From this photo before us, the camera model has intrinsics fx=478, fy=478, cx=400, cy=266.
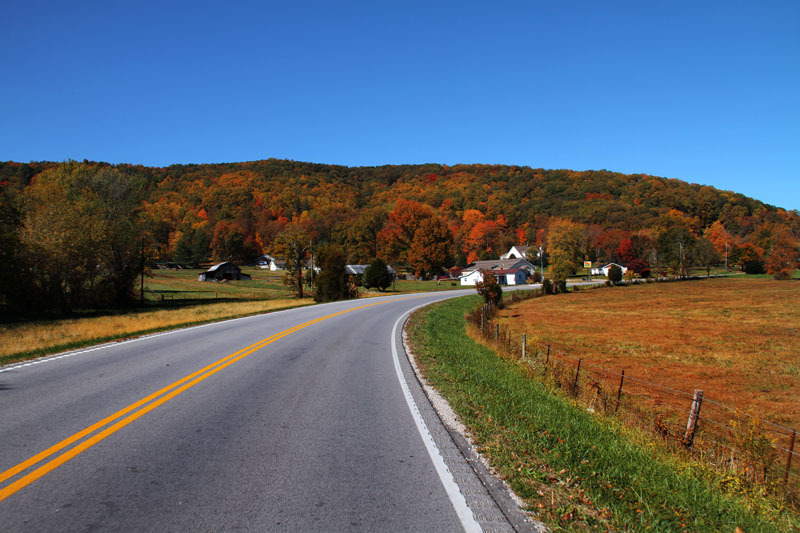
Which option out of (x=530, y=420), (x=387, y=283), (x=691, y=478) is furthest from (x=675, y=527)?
(x=387, y=283)

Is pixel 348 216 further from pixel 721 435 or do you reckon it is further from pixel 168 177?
pixel 721 435

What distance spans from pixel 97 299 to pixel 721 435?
40.6 metres

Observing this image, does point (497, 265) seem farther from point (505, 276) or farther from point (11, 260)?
point (11, 260)

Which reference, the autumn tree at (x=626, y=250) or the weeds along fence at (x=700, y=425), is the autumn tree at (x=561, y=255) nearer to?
the weeds along fence at (x=700, y=425)

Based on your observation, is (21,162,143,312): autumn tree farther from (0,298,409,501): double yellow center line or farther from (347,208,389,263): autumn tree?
(347,208,389,263): autumn tree

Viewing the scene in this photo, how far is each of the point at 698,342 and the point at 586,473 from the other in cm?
2308

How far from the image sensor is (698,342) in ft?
77.8

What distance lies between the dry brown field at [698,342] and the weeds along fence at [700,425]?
2.96ft

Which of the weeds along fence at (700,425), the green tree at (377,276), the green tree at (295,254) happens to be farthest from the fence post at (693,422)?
the green tree at (377,276)

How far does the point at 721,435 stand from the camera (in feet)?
30.5

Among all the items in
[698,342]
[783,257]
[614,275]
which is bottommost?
[698,342]

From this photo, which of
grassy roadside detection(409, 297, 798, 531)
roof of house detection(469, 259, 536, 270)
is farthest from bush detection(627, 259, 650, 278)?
grassy roadside detection(409, 297, 798, 531)

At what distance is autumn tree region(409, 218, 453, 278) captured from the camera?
102 m

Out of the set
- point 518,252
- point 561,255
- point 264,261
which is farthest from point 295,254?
point 264,261
